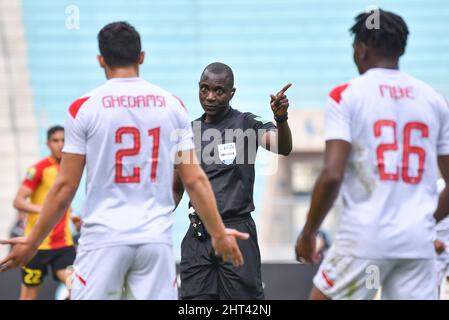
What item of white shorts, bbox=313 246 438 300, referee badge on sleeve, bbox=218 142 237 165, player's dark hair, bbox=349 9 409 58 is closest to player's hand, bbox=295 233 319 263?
white shorts, bbox=313 246 438 300

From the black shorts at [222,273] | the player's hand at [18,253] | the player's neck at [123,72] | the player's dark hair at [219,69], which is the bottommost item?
the black shorts at [222,273]

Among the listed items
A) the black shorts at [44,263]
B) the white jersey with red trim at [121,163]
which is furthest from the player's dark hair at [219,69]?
the black shorts at [44,263]

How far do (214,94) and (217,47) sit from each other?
46.0 feet

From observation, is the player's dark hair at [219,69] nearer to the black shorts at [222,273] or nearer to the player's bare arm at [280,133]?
the player's bare arm at [280,133]

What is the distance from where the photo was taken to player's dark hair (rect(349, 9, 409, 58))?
4906 millimetres

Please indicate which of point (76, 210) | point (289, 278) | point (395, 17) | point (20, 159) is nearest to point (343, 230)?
point (395, 17)

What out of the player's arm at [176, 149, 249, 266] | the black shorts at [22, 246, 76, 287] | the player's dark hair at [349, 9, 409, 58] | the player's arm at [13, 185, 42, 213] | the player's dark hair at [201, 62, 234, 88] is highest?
the player's dark hair at [349, 9, 409, 58]

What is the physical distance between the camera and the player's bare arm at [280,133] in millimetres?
6289

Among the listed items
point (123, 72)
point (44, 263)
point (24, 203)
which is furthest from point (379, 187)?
point (44, 263)

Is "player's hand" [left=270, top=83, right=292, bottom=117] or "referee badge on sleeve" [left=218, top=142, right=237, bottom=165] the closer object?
"player's hand" [left=270, top=83, right=292, bottom=117]

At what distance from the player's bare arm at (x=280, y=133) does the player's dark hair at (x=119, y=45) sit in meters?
1.43

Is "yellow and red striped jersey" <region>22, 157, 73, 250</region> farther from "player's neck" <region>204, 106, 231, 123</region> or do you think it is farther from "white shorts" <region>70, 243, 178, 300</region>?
"white shorts" <region>70, 243, 178, 300</region>

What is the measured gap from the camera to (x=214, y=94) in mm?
6996

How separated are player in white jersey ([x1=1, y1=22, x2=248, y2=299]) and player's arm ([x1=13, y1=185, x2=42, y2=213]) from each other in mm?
5027
